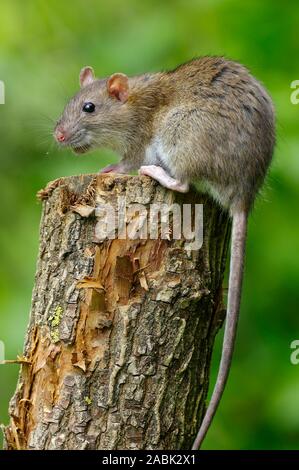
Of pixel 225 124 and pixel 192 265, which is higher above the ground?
pixel 225 124

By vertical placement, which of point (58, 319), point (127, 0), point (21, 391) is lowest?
point (21, 391)

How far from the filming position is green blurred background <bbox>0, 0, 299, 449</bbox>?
22.3 feet

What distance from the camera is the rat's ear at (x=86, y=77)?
6.59 metres

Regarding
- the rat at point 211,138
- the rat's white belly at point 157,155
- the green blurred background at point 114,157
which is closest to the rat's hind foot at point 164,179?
the rat at point 211,138

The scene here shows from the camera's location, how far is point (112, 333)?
16.3 ft

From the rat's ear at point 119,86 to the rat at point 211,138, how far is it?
14 millimetres

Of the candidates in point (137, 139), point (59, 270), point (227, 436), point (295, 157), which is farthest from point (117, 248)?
point (227, 436)

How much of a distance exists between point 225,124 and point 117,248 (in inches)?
40.5

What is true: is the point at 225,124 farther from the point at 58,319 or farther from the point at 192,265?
the point at 58,319

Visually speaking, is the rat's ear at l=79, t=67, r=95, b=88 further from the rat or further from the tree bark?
the tree bark

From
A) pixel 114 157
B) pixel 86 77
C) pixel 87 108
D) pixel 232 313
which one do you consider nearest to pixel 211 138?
pixel 232 313

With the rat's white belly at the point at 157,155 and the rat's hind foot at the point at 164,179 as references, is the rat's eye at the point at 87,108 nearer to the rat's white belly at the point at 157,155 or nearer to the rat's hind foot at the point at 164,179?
the rat's white belly at the point at 157,155

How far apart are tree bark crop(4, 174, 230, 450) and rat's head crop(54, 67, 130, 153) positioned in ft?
3.74
